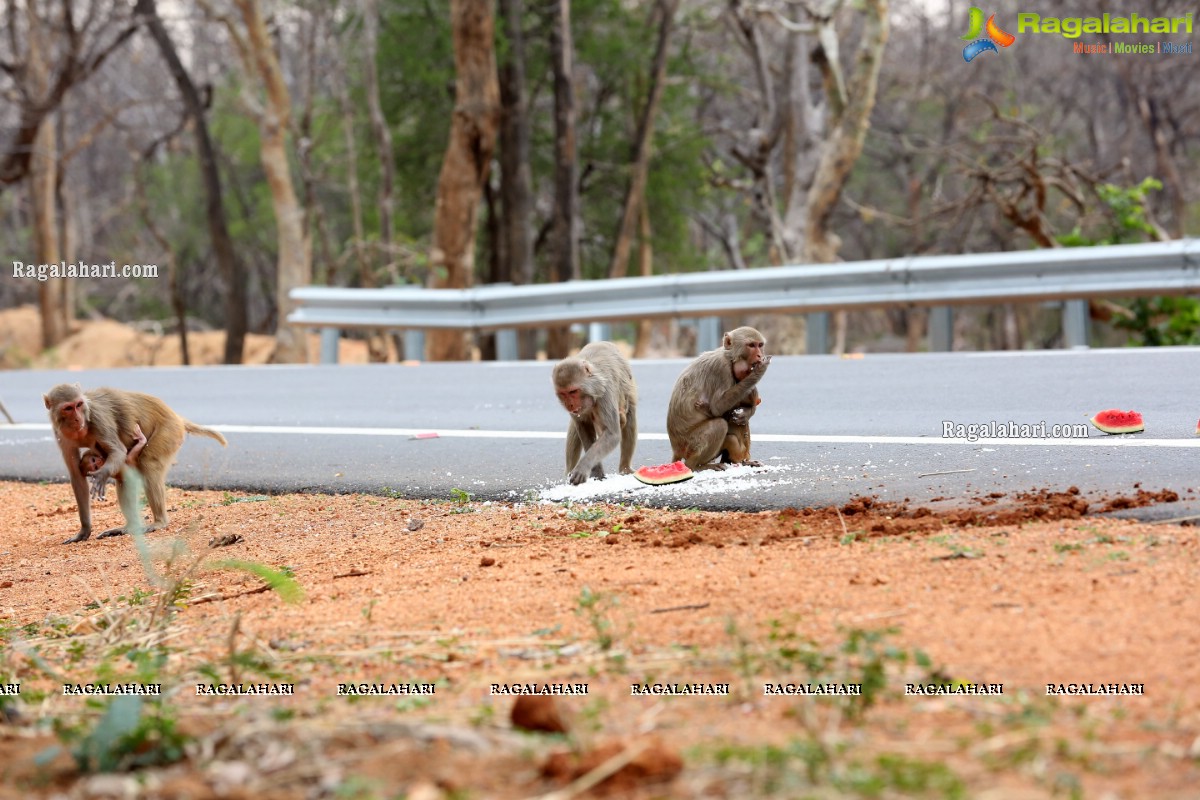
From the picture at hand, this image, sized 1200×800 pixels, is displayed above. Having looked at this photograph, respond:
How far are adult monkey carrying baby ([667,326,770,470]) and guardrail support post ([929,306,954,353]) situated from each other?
21.3 feet

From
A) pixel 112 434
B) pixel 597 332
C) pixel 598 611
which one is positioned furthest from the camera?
pixel 597 332

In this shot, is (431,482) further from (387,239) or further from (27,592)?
(387,239)

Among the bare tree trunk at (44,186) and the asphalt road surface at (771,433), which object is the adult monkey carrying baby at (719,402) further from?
the bare tree trunk at (44,186)

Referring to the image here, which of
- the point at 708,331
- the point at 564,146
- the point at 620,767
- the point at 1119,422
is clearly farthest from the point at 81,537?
the point at 564,146

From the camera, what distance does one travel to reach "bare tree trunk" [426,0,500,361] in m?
20.1

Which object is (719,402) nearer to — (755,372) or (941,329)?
(755,372)

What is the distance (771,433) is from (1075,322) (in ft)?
18.1

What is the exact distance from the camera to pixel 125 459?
791cm

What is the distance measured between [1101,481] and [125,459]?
5556 millimetres

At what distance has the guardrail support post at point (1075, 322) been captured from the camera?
12828 millimetres

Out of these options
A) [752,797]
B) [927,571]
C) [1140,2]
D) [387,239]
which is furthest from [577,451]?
[1140,2]

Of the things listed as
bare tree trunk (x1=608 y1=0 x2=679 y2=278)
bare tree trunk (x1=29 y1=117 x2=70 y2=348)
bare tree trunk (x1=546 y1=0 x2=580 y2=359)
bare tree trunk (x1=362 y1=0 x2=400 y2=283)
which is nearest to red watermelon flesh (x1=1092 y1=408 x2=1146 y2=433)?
bare tree trunk (x1=546 y1=0 x2=580 y2=359)

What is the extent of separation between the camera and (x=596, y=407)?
7621 millimetres

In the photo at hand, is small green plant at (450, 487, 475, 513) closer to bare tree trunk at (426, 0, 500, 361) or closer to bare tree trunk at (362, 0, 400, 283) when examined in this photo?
bare tree trunk at (426, 0, 500, 361)
